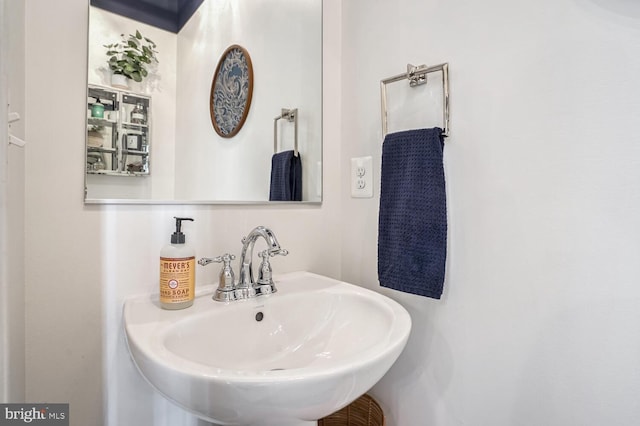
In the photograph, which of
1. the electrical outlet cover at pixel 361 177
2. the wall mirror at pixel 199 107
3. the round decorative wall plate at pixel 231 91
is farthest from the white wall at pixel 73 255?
the electrical outlet cover at pixel 361 177

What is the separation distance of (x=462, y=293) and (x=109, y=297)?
90 cm

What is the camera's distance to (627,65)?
0.59 metres

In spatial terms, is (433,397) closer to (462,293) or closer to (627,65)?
(462,293)

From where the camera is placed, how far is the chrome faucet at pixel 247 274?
0.83m

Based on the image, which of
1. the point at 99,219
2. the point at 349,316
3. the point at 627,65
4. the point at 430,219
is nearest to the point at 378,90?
the point at 430,219

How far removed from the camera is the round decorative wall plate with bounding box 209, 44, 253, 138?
1.01m

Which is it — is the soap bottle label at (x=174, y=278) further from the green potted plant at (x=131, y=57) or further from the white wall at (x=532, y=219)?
the white wall at (x=532, y=219)

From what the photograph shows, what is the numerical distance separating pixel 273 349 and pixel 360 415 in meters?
0.49

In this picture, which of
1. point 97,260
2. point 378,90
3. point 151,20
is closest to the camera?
point 97,260

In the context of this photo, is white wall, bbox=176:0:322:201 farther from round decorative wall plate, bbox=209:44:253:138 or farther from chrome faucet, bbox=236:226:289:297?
chrome faucet, bbox=236:226:289:297

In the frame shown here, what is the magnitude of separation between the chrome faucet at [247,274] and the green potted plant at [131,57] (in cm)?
52

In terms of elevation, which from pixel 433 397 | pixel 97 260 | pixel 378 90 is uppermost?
pixel 378 90

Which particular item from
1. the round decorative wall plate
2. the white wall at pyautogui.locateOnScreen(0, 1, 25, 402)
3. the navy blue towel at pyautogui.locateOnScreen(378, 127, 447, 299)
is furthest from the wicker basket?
the round decorative wall plate

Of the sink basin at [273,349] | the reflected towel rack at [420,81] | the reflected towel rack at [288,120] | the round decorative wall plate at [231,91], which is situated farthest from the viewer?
the reflected towel rack at [288,120]
